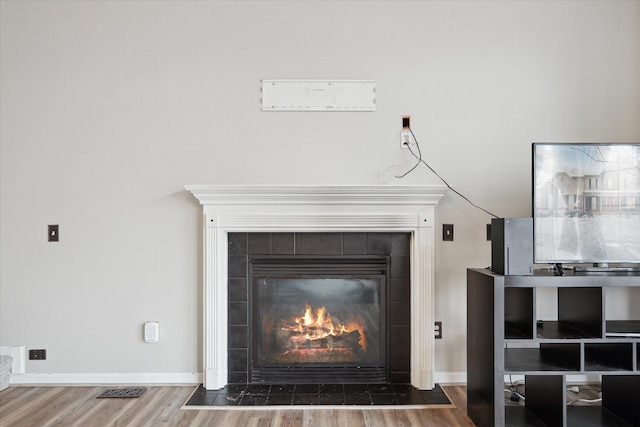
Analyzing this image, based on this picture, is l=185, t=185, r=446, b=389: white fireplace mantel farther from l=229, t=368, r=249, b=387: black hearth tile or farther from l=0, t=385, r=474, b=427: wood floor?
l=0, t=385, r=474, b=427: wood floor

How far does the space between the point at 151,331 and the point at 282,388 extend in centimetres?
94

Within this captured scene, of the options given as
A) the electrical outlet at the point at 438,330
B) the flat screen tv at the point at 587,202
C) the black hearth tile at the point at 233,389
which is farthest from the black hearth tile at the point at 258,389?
the flat screen tv at the point at 587,202

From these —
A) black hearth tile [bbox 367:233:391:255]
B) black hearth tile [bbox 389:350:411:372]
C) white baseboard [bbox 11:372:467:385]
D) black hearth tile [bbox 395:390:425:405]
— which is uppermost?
black hearth tile [bbox 367:233:391:255]

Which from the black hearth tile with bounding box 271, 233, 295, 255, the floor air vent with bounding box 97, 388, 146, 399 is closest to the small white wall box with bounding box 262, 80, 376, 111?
the black hearth tile with bounding box 271, 233, 295, 255

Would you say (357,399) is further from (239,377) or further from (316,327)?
(239,377)

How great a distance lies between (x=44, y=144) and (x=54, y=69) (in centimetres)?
51

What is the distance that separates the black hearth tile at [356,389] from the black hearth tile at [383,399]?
0.21 ft

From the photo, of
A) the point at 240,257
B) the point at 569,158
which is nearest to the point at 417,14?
the point at 569,158

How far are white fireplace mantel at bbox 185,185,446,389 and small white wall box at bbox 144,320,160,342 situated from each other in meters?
0.33

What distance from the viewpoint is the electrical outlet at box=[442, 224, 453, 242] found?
2.81 m

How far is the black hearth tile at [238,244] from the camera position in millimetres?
2811

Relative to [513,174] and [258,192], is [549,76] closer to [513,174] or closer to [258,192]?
[513,174]

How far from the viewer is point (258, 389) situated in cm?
271

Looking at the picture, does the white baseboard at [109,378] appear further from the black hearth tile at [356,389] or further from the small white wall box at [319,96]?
the small white wall box at [319,96]
